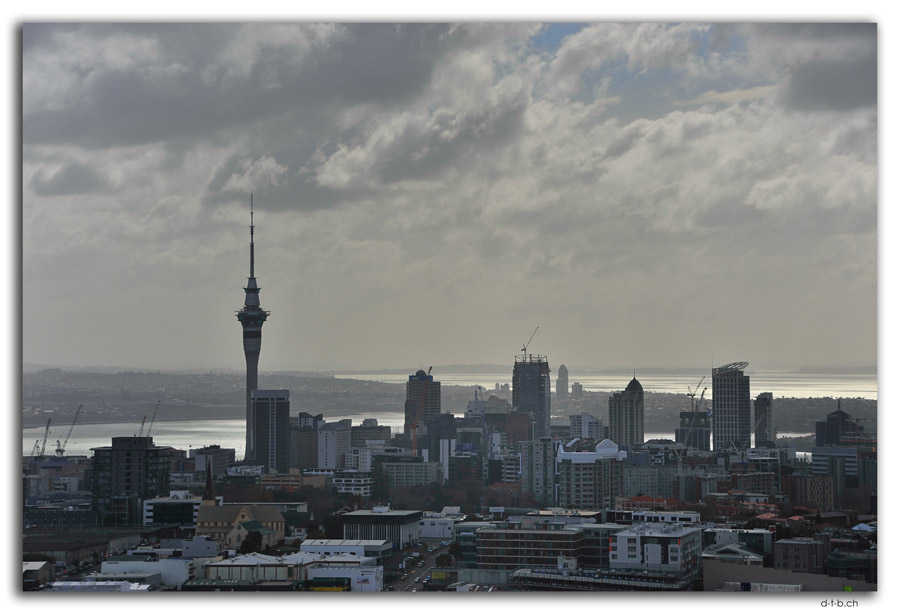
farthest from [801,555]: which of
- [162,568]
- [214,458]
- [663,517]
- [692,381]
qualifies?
[214,458]

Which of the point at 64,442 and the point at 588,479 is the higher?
the point at 64,442

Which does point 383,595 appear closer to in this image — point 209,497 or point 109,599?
point 109,599

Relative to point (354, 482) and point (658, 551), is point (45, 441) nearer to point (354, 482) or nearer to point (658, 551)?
point (354, 482)

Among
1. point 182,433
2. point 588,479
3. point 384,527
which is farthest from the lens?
point 182,433

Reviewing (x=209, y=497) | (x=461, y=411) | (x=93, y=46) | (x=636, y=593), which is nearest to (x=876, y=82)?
(x=636, y=593)

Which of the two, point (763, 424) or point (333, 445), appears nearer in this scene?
point (763, 424)

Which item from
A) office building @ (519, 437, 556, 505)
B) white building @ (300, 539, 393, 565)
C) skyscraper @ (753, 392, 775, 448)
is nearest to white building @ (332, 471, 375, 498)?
office building @ (519, 437, 556, 505)

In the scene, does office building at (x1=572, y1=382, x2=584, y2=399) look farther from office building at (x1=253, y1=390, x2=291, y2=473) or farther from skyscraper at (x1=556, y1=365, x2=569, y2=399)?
office building at (x1=253, y1=390, x2=291, y2=473)
